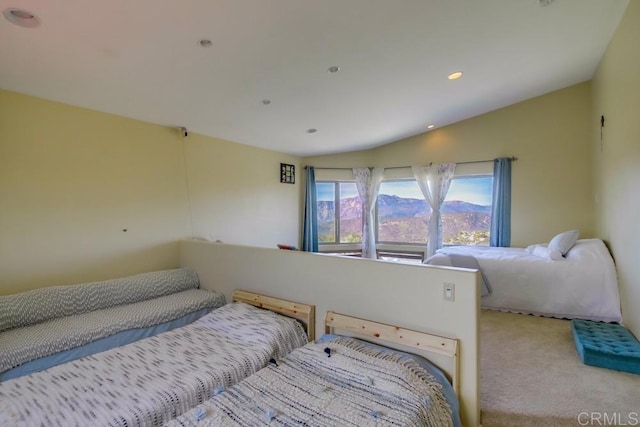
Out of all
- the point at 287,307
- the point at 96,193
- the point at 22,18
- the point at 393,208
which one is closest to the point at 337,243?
the point at 393,208

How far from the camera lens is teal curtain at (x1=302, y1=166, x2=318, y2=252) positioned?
605 centimetres

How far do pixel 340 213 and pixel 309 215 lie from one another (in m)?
0.83

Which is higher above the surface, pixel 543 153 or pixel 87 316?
pixel 543 153

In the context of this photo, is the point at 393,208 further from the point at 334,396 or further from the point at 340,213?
the point at 334,396

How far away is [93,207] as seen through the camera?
10.1 ft

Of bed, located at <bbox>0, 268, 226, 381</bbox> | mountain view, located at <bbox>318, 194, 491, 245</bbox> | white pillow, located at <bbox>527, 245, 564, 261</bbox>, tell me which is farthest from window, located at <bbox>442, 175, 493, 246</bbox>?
bed, located at <bbox>0, 268, 226, 381</bbox>

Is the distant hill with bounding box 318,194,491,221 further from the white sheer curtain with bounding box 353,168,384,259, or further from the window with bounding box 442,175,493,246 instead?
the white sheer curtain with bounding box 353,168,384,259

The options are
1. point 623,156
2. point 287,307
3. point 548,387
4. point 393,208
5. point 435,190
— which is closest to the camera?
point 548,387

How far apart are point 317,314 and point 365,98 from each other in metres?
2.62

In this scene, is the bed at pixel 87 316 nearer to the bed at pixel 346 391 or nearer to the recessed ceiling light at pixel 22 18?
the bed at pixel 346 391

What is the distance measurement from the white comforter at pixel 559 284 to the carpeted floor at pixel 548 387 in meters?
0.55

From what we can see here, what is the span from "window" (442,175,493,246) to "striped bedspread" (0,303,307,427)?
4.31m

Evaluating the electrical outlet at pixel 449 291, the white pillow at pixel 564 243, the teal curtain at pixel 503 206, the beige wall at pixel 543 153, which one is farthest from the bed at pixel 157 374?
the beige wall at pixel 543 153

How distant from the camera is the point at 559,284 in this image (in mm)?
3432
